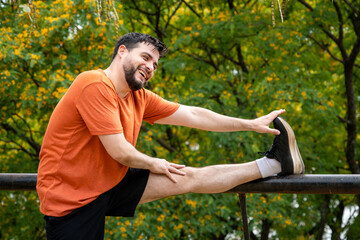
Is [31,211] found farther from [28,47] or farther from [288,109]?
[288,109]

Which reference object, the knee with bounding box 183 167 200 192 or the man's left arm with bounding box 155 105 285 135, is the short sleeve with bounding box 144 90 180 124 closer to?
the man's left arm with bounding box 155 105 285 135

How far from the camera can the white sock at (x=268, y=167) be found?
1825mm

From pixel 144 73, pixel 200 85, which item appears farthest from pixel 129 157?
pixel 200 85

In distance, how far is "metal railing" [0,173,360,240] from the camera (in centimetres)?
158

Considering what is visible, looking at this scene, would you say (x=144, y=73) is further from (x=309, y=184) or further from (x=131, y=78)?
(x=309, y=184)

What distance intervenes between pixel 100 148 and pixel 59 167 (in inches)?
7.4

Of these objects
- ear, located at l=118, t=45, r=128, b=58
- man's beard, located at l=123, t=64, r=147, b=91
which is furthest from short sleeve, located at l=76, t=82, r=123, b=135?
ear, located at l=118, t=45, r=128, b=58

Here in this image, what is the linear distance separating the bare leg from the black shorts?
0.17ft

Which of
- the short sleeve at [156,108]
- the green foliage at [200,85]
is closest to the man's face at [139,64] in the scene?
the short sleeve at [156,108]

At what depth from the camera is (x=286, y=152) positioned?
192 cm

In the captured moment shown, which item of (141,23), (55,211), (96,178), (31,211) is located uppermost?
(141,23)

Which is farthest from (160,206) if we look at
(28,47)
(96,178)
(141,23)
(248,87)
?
(96,178)

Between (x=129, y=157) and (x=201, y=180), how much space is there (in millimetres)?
367

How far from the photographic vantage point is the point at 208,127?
2432 mm
